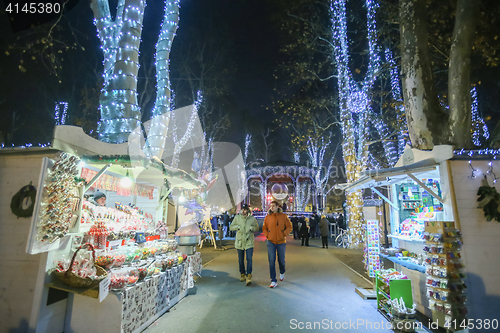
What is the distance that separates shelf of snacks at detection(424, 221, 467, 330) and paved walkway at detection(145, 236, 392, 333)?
2.82 feet

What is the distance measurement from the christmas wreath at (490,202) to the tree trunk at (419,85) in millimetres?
1482

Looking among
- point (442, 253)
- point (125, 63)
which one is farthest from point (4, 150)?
point (442, 253)

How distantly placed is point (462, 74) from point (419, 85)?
0.76m

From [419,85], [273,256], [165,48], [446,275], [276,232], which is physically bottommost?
[273,256]

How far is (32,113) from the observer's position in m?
19.6

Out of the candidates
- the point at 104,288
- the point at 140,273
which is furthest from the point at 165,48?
the point at 104,288

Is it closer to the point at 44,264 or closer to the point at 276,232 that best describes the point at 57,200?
the point at 44,264

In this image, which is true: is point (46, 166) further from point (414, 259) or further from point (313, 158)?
point (313, 158)

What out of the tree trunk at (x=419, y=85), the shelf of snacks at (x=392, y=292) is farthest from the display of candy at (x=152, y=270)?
the tree trunk at (x=419, y=85)

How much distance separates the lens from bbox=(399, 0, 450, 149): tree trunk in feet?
16.9

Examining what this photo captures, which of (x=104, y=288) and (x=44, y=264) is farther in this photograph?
(x=44, y=264)

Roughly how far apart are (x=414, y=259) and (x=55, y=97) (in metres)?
23.8

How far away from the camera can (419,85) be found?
17.5ft

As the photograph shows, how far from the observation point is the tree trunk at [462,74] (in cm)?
487
